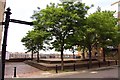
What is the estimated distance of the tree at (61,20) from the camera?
89.4 feet

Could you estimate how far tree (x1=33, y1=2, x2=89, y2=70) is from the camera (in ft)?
89.4

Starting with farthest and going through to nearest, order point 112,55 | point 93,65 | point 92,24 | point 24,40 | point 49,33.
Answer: point 112,55, point 24,40, point 93,65, point 92,24, point 49,33

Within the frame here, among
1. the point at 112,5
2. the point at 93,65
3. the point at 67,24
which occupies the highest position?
the point at 112,5

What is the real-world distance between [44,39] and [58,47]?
2014 mm

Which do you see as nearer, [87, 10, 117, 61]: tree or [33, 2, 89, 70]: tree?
[33, 2, 89, 70]: tree

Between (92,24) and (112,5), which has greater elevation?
(112,5)

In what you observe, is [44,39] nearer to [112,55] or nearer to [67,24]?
[67,24]

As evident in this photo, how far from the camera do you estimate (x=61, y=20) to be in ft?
89.4

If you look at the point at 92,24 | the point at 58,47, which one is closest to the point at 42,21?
the point at 58,47

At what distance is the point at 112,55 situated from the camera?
5434 cm

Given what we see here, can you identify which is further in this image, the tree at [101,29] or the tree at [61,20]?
the tree at [101,29]

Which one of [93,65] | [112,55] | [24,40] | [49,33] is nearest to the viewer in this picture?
[49,33]

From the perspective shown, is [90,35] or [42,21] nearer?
[42,21]

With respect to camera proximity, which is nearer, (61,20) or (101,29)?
(61,20)
